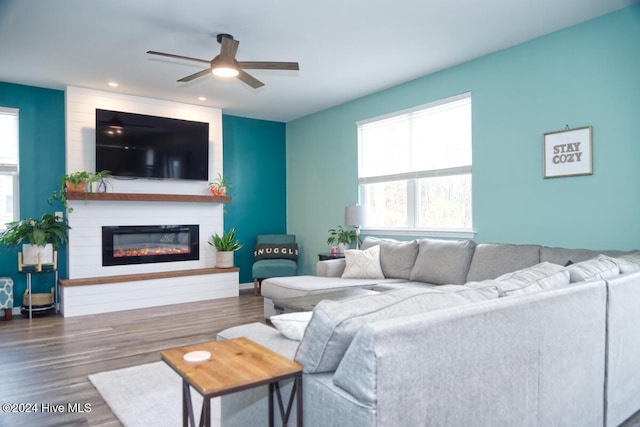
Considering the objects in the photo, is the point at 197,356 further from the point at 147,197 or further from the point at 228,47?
the point at 147,197

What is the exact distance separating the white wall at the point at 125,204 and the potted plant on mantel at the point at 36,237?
0.22 metres

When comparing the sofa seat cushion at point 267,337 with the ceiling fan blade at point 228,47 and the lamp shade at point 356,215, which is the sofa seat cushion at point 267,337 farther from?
the lamp shade at point 356,215

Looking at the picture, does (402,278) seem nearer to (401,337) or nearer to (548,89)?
(548,89)

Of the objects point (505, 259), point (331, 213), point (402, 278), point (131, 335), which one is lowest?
point (131, 335)

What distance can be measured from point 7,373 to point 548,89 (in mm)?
4982

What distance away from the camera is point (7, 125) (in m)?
5.18

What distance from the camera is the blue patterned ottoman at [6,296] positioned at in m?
4.85

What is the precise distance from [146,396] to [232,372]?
1.72m

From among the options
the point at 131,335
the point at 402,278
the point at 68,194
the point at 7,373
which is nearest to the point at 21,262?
the point at 68,194

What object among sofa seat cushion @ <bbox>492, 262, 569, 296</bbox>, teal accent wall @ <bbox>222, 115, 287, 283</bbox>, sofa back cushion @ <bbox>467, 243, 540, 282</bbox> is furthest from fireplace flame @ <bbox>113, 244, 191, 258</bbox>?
sofa seat cushion @ <bbox>492, 262, 569, 296</bbox>

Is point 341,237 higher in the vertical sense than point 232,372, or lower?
higher

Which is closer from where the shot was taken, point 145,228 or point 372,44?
point 372,44

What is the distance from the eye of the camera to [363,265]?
4828 millimetres

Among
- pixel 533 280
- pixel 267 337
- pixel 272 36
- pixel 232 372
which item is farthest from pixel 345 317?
pixel 272 36
